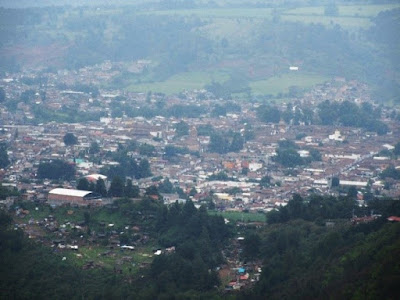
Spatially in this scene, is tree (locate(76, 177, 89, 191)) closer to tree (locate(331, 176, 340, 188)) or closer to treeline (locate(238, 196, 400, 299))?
treeline (locate(238, 196, 400, 299))

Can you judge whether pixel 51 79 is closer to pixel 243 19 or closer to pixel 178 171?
pixel 243 19

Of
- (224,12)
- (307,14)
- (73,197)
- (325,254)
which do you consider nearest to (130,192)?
(73,197)

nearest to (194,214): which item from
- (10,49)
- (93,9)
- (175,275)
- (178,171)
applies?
(175,275)

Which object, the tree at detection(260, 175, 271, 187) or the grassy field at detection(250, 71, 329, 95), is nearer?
the tree at detection(260, 175, 271, 187)

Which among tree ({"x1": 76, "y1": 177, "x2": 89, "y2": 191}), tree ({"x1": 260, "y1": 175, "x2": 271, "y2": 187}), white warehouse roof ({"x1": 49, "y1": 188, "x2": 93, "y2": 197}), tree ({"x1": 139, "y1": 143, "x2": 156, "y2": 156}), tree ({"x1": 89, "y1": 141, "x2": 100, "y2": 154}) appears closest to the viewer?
white warehouse roof ({"x1": 49, "y1": 188, "x2": 93, "y2": 197})

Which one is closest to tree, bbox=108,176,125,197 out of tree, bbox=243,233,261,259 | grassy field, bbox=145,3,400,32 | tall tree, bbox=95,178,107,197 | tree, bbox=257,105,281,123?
tall tree, bbox=95,178,107,197

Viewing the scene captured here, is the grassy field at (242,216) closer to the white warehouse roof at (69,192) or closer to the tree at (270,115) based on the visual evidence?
the white warehouse roof at (69,192)

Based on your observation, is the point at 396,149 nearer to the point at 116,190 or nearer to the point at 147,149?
the point at 147,149
